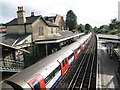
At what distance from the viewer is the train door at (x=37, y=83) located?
24.9ft

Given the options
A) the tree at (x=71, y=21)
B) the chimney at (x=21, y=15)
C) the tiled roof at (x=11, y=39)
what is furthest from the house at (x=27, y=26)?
the tree at (x=71, y=21)

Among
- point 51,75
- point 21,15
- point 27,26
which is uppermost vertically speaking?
point 21,15

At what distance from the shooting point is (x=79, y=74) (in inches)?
592

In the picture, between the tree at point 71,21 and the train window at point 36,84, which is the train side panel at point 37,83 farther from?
the tree at point 71,21

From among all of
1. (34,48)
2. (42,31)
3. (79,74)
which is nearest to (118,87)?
(79,74)

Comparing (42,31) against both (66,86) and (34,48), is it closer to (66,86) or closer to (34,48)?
(34,48)

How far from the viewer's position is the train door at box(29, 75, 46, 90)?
759 centimetres

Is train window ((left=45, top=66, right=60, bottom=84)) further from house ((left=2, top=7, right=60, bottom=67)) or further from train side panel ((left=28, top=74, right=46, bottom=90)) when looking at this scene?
house ((left=2, top=7, right=60, bottom=67))

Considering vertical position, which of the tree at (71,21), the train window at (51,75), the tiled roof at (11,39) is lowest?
the train window at (51,75)

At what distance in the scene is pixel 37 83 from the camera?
26.2 ft

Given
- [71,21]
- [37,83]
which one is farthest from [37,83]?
[71,21]

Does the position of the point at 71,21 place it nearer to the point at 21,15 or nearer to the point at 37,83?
the point at 21,15

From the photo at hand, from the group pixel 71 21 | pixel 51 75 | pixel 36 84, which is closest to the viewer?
pixel 36 84

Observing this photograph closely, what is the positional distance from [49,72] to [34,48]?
13.1 meters
